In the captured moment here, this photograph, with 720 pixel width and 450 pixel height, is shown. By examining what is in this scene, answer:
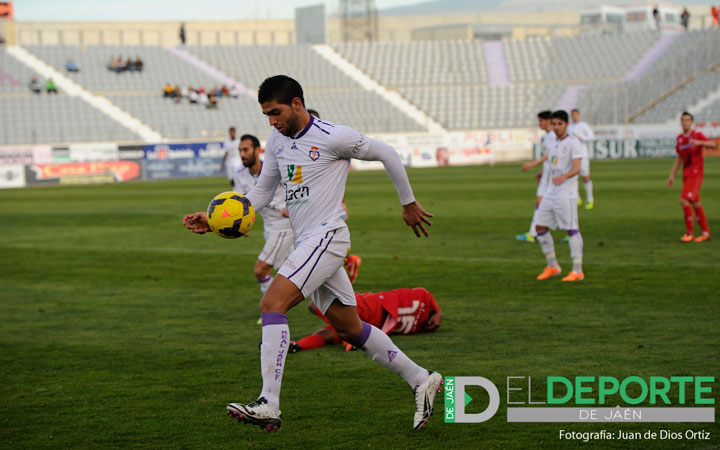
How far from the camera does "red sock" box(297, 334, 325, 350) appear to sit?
7.96 meters

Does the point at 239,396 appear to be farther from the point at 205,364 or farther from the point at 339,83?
the point at 339,83

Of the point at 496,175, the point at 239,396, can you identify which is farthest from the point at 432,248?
the point at 496,175

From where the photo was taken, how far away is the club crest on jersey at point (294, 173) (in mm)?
5700

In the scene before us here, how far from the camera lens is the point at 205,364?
24.4 feet

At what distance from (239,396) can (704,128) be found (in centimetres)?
4453

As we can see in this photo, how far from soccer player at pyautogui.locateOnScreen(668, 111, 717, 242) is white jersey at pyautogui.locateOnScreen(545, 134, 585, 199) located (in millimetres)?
3973

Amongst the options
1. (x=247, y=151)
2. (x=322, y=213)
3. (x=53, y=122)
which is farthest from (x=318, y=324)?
(x=53, y=122)

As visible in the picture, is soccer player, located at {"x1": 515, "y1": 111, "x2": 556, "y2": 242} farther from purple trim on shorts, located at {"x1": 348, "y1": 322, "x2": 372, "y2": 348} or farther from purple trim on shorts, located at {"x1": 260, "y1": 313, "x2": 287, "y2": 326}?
purple trim on shorts, located at {"x1": 260, "y1": 313, "x2": 287, "y2": 326}

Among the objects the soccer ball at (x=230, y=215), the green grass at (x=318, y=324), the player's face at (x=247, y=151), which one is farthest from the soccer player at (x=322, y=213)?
the player's face at (x=247, y=151)

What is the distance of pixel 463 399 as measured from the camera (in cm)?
597

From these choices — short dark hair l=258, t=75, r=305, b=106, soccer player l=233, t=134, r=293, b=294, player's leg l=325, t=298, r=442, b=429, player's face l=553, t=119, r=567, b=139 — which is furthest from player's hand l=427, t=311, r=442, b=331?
player's face l=553, t=119, r=567, b=139

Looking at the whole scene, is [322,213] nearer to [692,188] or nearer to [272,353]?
[272,353]

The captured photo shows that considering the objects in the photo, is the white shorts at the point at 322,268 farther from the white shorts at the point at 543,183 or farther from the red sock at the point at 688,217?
the red sock at the point at 688,217

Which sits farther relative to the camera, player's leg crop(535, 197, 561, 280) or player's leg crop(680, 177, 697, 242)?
player's leg crop(680, 177, 697, 242)
